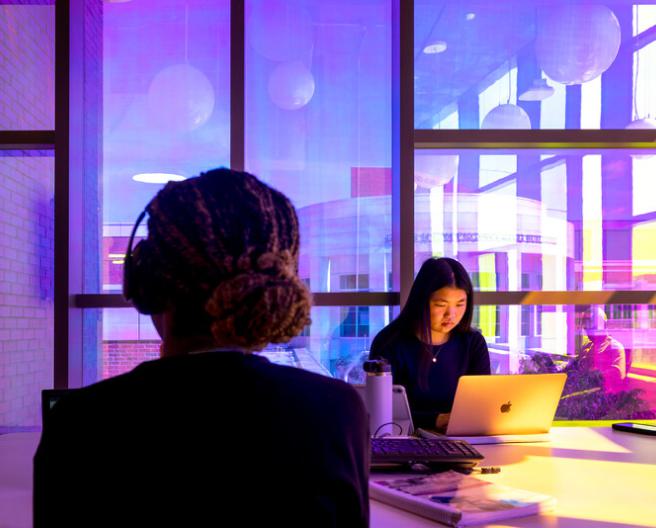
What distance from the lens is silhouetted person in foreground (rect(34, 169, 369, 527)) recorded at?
0.83 meters

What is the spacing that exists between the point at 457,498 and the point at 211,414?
2.62 feet

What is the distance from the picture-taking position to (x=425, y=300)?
3.02 m

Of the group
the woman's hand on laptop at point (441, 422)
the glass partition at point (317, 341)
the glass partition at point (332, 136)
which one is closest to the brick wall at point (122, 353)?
the glass partition at point (317, 341)

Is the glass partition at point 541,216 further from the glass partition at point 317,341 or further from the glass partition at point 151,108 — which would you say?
the glass partition at point 151,108

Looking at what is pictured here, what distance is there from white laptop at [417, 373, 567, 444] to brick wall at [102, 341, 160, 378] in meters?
2.19

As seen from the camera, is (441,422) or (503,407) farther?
(441,422)

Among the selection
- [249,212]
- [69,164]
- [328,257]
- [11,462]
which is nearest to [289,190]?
[328,257]

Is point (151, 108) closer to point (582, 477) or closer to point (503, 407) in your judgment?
point (503, 407)

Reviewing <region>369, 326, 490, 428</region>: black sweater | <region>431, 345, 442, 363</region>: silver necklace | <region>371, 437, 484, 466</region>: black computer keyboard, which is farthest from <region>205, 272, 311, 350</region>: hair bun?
<region>431, 345, 442, 363</region>: silver necklace

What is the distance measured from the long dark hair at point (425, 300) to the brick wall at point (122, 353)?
1.62m

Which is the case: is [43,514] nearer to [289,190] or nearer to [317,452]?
[317,452]

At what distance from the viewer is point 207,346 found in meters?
0.97

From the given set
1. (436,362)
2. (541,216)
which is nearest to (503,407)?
(436,362)

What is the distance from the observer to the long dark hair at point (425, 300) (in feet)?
9.86
